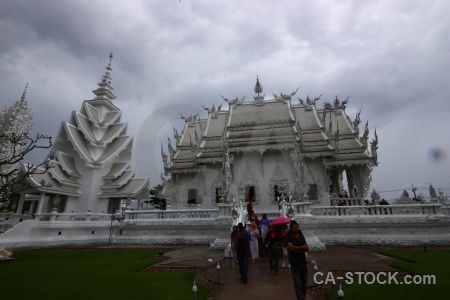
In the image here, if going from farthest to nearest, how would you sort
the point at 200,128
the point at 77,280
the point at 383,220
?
the point at 200,128 → the point at 383,220 → the point at 77,280

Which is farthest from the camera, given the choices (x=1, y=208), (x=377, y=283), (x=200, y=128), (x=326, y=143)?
(x=200, y=128)

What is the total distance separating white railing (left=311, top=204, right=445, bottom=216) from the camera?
1145cm

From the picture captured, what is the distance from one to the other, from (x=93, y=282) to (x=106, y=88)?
862 inches

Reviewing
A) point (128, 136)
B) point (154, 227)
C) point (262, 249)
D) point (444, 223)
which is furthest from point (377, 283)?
point (128, 136)

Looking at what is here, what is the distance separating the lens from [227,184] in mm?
14383

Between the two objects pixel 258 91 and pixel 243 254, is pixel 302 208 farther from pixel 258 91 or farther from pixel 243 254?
pixel 258 91

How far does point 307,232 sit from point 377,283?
5612 millimetres

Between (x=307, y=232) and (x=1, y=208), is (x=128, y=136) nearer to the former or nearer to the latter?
(x=1, y=208)

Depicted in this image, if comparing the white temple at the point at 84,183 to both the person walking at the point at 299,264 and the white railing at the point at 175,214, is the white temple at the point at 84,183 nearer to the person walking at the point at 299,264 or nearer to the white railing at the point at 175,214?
the white railing at the point at 175,214

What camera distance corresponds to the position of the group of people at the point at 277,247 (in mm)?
3986

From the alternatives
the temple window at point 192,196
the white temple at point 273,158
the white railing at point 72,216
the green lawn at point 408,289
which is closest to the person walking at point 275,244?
the green lawn at point 408,289

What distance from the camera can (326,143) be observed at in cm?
1645

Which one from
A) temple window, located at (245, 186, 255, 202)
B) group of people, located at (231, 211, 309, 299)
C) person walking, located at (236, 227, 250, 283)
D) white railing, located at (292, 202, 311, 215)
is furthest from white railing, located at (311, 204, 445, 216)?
person walking, located at (236, 227, 250, 283)

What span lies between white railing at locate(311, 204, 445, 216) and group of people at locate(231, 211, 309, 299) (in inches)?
196
